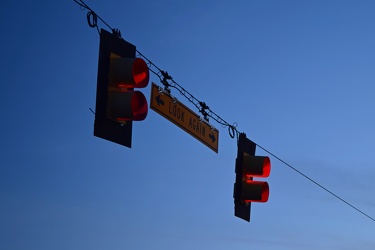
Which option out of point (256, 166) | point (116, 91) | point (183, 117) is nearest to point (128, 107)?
point (116, 91)

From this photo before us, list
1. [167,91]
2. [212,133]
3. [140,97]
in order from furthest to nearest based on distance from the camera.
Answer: [212,133] → [167,91] → [140,97]

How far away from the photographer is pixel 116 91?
8500mm

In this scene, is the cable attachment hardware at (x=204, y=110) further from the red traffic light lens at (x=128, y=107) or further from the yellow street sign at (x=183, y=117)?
the red traffic light lens at (x=128, y=107)

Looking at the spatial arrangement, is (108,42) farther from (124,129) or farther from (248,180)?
(248,180)

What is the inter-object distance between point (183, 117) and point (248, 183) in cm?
261

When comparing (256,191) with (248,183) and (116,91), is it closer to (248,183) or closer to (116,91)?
(248,183)

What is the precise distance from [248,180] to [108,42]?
5.02 meters

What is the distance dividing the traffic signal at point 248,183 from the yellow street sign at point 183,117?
1176 millimetres

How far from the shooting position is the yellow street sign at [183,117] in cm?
991

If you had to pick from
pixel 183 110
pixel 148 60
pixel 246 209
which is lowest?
pixel 246 209

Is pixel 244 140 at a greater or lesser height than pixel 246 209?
greater

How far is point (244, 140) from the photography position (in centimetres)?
1327

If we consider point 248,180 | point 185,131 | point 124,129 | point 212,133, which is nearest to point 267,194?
point 248,180

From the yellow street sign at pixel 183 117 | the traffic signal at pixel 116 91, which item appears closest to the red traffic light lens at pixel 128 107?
the traffic signal at pixel 116 91
